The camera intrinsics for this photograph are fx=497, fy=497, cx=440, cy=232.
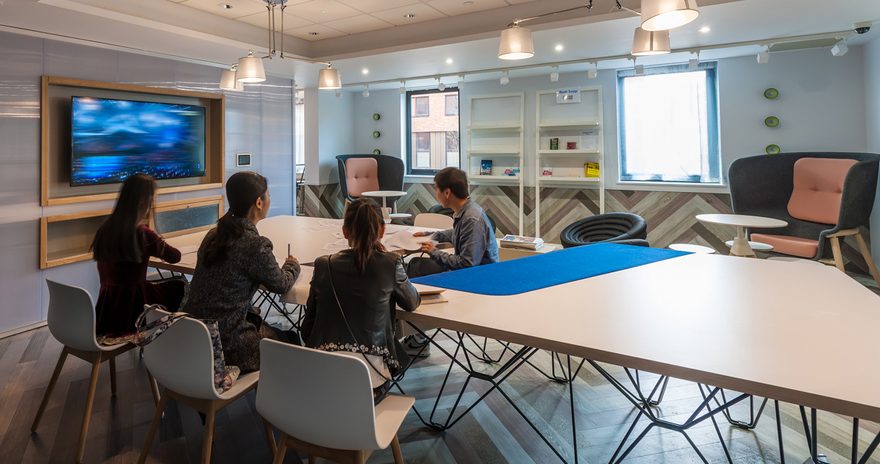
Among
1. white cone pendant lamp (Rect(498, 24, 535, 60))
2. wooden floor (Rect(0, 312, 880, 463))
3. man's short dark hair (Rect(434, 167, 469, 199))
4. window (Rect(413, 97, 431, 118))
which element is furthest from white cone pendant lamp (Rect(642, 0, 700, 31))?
window (Rect(413, 97, 431, 118))

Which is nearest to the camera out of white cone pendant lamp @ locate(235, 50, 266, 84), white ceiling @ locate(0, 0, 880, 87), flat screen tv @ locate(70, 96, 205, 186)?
white cone pendant lamp @ locate(235, 50, 266, 84)

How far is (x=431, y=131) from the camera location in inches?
309

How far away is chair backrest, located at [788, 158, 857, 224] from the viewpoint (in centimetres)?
472

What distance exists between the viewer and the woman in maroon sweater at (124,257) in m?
2.29

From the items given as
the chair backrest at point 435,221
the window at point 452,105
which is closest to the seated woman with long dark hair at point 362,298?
the chair backrest at point 435,221

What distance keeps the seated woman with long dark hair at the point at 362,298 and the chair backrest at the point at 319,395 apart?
0.89 ft

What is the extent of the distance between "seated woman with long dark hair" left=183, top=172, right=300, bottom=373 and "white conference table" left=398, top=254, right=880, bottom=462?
0.61m

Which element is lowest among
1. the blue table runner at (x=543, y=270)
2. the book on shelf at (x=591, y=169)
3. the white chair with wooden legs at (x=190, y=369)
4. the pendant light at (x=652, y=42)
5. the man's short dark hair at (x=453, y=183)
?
the white chair with wooden legs at (x=190, y=369)

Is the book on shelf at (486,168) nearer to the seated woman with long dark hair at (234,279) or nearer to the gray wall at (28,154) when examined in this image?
the gray wall at (28,154)

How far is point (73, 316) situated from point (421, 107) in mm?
6377

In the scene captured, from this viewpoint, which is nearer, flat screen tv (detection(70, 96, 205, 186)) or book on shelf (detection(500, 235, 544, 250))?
book on shelf (detection(500, 235, 544, 250))

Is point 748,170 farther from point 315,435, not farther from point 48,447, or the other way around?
point 48,447

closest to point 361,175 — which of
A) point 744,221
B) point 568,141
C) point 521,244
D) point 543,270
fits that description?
point 568,141

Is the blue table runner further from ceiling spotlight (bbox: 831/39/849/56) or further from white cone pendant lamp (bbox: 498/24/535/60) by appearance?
ceiling spotlight (bbox: 831/39/849/56)
